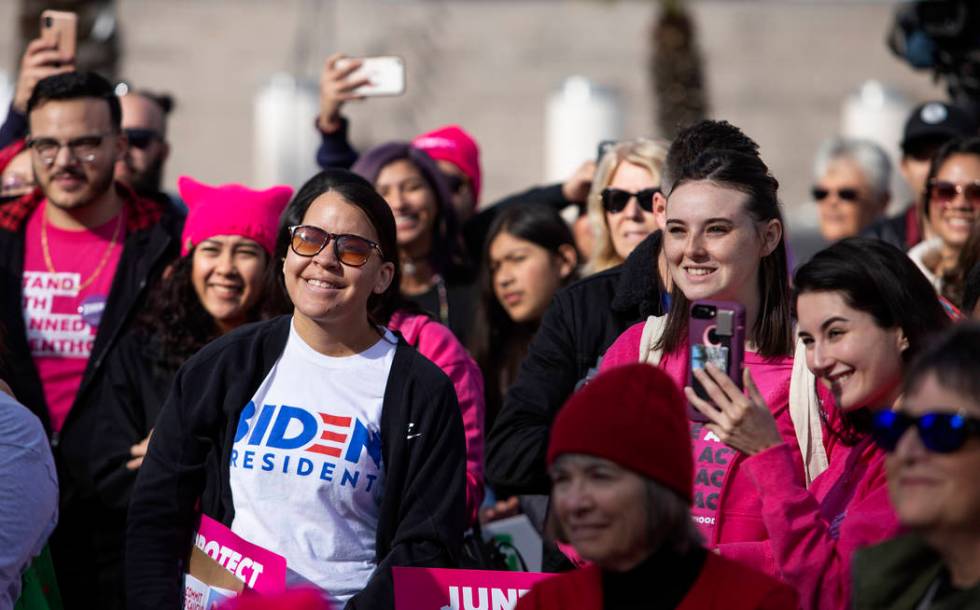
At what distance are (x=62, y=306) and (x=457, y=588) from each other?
2258mm

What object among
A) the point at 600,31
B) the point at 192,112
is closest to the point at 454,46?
the point at 600,31

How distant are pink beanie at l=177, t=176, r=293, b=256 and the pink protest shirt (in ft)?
1.19

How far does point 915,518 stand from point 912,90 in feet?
57.6

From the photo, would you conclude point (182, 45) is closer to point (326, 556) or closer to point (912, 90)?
point (912, 90)

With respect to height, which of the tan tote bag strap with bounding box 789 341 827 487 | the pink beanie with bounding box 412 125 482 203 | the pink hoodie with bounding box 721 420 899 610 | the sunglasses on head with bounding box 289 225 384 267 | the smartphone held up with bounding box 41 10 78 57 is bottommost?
the pink hoodie with bounding box 721 420 899 610

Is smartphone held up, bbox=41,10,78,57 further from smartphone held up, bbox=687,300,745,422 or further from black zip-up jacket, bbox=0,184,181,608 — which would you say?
smartphone held up, bbox=687,300,745,422

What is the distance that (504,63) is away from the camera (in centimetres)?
1961

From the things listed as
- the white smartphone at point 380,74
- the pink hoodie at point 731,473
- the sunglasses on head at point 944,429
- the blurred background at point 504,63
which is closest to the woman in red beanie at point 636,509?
the sunglasses on head at point 944,429

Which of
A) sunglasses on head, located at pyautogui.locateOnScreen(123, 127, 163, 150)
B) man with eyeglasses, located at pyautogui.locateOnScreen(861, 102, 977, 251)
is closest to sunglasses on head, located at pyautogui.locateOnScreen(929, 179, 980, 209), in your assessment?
man with eyeglasses, located at pyautogui.locateOnScreen(861, 102, 977, 251)

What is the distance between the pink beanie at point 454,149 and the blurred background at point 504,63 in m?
11.1

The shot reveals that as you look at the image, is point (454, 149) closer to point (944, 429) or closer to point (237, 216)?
point (237, 216)

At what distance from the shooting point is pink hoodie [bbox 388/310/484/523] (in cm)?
478

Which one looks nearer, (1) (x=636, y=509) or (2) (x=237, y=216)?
(1) (x=636, y=509)

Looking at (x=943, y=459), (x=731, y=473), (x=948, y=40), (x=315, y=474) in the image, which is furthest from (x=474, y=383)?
(x=948, y=40)
